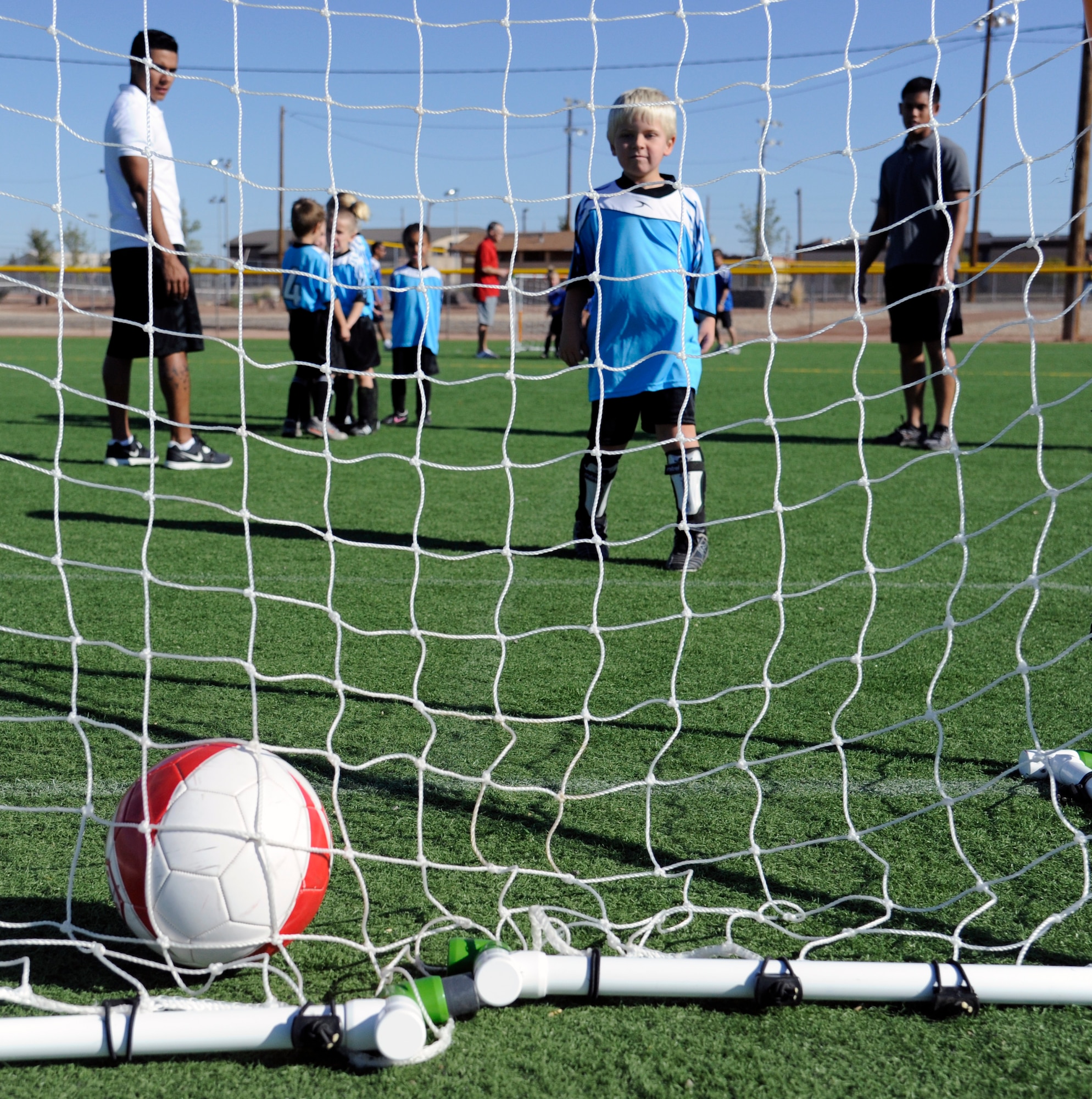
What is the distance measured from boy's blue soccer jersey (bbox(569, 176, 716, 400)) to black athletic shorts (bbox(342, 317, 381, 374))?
4.78 metres

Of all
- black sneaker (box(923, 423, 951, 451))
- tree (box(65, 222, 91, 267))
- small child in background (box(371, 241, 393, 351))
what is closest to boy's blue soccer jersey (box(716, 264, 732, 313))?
black sneaker (box(923, 423, 951, 451))

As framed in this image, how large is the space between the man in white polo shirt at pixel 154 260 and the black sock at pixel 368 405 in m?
2.16

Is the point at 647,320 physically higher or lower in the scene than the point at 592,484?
higher

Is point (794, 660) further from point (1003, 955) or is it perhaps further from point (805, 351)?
point (805, 351)

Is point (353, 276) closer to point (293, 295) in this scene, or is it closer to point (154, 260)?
point (293, 295)

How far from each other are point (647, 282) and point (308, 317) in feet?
14.1

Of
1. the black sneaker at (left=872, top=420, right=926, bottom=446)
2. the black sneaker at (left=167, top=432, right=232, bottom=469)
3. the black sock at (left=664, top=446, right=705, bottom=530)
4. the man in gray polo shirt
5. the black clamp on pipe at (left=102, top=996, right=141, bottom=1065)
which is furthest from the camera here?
the black sneaker at (left=872, top=420, right=926, bottom=446)

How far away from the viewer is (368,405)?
838 cm

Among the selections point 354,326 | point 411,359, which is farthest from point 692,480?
point 411,359

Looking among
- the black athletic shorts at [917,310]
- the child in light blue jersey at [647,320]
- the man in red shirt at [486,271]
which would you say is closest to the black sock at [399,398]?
the black athletic shorts at [917,310]

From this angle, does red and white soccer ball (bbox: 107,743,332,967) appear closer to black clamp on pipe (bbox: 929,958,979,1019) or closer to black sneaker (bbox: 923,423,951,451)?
black clamp on pipe (bbox: 929,958,979,1019)

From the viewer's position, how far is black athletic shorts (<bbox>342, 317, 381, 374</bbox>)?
28.8ft

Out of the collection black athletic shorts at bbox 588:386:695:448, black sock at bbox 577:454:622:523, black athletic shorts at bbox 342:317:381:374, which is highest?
black athletic shorts at bbox 342:317:381:374

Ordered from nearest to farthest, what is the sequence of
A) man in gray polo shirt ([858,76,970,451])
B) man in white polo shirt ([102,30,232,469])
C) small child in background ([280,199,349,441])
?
man in white polo shirt ([102,30,232,469])
man in gray polo shirt ([858,76,970,451])
small child in background ([280,199,349,441])
